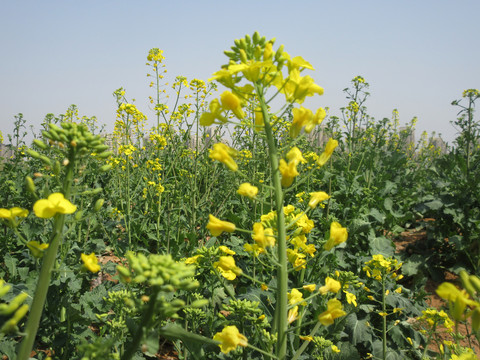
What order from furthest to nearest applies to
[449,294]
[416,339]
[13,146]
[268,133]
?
1. [13,146]
2. [416,339]
3. [268,133]
4. [449,294]

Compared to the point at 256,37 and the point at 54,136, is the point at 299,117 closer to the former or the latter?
the point at 256,37

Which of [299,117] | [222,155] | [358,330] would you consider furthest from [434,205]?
[222,155]

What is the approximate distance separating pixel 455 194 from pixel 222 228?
5138mm

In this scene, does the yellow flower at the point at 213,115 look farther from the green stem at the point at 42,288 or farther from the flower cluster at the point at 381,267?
the flower cluster at the point at 381,267

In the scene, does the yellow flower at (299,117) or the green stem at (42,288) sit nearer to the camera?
the green stem at (42,288)

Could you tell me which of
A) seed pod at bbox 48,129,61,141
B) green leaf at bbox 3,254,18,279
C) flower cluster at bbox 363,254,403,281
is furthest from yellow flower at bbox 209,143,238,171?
green leaf at bbox 3,254,18,279

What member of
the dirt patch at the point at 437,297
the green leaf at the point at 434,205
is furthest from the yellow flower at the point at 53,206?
the green leaf at the point at 434,205

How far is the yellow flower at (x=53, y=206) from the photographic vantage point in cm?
108

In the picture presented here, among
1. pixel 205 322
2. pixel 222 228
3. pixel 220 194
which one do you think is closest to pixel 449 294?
pixel 222 228

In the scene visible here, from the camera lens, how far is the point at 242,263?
132 inches

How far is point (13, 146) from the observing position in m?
6.01

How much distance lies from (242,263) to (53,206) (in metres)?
2.49

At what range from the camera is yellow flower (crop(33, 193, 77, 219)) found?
108 cm

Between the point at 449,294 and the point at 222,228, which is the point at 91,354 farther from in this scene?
the point at 449,294
